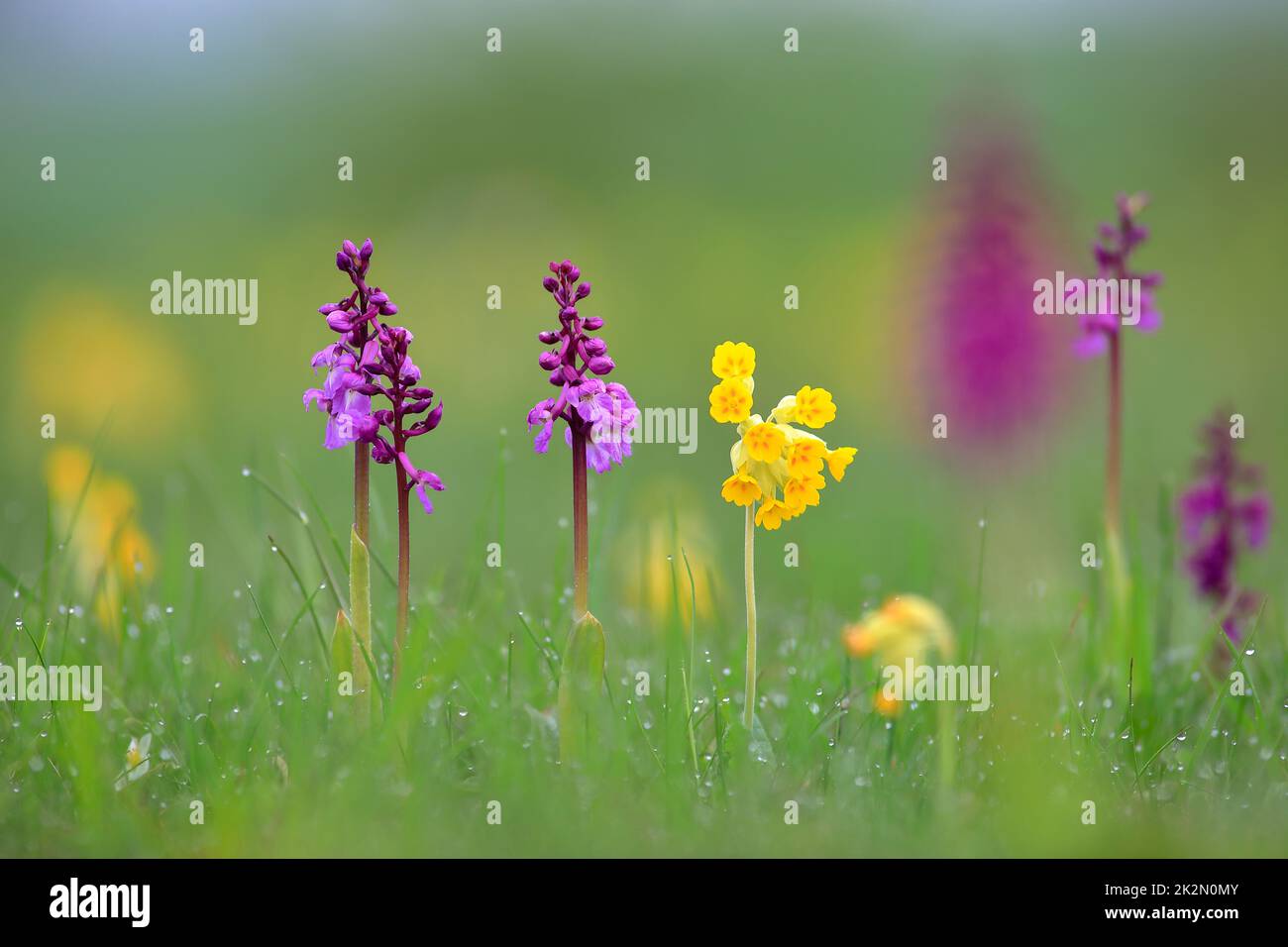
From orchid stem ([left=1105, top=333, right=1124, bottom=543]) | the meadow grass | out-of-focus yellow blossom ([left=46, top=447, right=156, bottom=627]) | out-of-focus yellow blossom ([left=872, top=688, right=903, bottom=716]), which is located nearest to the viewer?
the meadow grass

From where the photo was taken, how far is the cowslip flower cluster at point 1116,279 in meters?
3.97

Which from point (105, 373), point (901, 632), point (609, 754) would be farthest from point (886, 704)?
point (105, 373)

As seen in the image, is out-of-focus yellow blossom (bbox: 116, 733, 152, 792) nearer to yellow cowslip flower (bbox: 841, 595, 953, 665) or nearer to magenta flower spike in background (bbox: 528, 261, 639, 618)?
magenta flower spike in background (bbox: 528, 261, 639, 618)

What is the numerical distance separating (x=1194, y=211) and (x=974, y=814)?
12.8 m

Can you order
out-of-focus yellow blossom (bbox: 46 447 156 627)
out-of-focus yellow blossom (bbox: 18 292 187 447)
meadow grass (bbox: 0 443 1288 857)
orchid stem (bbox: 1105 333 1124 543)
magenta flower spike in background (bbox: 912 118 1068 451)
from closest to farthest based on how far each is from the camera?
meadow grass (bbox: 0 443 1288 857), orchid stem (bbox: 1105 333 1124 543), out-of-focus yellow blossom (bbox: 46 447 156 627), magenta flower spike in background (bbox: 912 118 1068 451), out-of-focus yellow blossom (bbox: 18 292 187 447)

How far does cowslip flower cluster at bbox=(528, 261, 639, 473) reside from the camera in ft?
9.75

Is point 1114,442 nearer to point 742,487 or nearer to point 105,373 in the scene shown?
point 742,487

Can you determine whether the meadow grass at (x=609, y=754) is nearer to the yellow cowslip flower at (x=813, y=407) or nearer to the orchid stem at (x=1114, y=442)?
the orchid stem at (x=1114, y=442)

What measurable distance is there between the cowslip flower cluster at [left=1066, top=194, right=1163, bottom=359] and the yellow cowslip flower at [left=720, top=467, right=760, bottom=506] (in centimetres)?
149

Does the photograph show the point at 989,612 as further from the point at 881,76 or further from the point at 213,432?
the point at 881,76

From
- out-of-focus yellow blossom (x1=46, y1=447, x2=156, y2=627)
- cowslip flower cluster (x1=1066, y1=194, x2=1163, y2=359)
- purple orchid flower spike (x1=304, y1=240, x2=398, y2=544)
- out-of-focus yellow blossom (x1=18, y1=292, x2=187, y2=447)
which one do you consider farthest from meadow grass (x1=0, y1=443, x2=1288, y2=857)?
out-of-focus yellow blossom (x1=18, y1=292, x2=187, y2=447)

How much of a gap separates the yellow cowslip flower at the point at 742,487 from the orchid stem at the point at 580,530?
332mm

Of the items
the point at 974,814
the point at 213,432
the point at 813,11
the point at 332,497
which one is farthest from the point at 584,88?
the point at 974,814

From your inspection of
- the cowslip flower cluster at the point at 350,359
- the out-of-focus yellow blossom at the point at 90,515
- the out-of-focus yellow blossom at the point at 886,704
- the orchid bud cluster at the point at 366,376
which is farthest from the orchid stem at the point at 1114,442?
the out-of-focus yellow blossom at the point at 90,515
